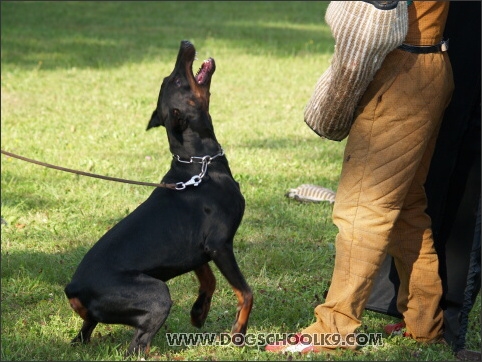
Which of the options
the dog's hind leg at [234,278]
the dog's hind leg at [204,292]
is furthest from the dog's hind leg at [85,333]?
the dog's hind leg at [234,278]

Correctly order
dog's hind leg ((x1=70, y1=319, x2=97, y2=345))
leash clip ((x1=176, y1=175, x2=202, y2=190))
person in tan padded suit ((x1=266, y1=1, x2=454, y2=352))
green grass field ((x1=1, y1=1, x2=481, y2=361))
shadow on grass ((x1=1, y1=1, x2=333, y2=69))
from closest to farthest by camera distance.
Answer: person in tan padded suit ((x1=266, y1=1, x2=454, y2=352)) → leash clip ((x1=176, y1=175, x2=202, y2=190)) → dog's hind leg ((x1=70, y1=319, x2=97, y2=345)) → green grass field ((x1=1, y1=1, x2=481, y2=361)) → shadow on grass ((x1=1, y1=1, x2=333, y2=69))

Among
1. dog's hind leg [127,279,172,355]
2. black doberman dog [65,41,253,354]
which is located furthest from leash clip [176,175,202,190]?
dog's hind leg [127,279,172,355]

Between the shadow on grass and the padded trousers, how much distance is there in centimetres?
1064

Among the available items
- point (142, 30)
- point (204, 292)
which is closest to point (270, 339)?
point (204, 292)

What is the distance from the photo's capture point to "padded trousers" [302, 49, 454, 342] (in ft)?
13.3

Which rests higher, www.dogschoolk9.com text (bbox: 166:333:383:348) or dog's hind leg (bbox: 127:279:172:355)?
dog's hind leg (bbox: 127:279:172:355)

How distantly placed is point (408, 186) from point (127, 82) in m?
9.16

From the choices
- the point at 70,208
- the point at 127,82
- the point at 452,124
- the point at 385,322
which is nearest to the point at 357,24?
the point at 452,124

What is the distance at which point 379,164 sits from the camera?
4.11 meters

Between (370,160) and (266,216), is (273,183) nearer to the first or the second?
(266,216)

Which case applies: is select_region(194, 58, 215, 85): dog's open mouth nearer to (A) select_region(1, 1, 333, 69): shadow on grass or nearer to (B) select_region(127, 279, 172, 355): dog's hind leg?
(B) select_region(127, 279, 172, 355): dog's hind leg

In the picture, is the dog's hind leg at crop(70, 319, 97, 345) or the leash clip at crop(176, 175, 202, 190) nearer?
the leash clip at crop(176, 175, 202, 190)

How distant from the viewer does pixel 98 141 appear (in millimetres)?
9438

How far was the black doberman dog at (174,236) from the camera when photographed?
13.4 ft
